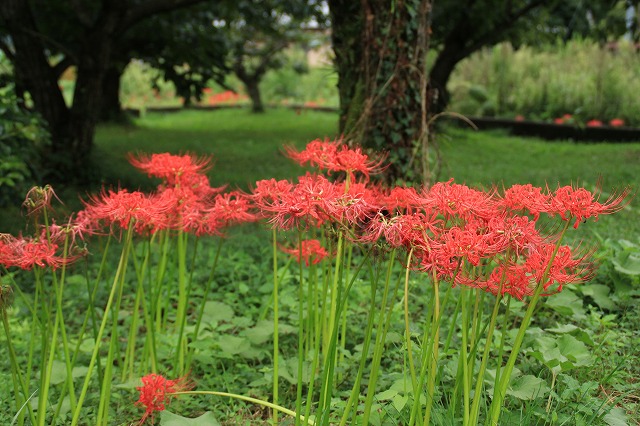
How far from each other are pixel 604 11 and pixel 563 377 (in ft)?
37.1

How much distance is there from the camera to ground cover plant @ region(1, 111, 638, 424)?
185 cm

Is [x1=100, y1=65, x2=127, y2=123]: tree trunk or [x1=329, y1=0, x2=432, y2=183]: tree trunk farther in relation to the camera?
[x1=100, y1=65, x2=127, y2=123]: tree trunk

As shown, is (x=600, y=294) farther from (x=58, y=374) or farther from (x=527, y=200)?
(x=58, y=374)

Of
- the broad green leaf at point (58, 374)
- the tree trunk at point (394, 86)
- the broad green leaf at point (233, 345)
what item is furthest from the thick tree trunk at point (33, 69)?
the broad green leaf at point (233, 345)

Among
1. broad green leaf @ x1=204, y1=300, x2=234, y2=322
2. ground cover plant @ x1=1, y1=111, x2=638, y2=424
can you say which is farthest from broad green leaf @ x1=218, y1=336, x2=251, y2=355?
broad green leaf @ x1=204, y1=300, x2=234, y2=322

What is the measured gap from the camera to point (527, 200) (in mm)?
1943

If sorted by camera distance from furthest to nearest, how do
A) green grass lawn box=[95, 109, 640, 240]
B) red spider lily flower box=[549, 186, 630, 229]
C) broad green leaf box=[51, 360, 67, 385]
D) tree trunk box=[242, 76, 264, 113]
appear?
tree trunk box=[242, 76, 264, 113], green grass lawn box=[95, 109, 640, 240], broad green leaf box=[51, 360, 67, 385], red spider lily flower box=[549, 186, 630, 229]

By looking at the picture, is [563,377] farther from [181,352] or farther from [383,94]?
[383,94]

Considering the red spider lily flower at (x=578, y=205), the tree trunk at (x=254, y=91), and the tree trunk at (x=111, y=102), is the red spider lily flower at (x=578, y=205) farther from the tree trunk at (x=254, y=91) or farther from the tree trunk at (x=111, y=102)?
the tree trunk at (x=254, y=91)

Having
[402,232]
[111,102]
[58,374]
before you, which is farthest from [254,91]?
[402,232]

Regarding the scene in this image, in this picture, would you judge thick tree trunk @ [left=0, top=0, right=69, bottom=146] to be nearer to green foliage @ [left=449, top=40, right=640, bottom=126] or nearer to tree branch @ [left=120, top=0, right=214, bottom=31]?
tree branch @ [left=120, top=0, right=214, bottom=31]

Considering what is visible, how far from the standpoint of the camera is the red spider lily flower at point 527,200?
189 centimetres

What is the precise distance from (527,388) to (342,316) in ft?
3.04

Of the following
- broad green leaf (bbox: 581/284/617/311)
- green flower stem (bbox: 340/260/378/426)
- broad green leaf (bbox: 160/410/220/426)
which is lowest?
broad green leaf (bbox: 581/284/617/311)
